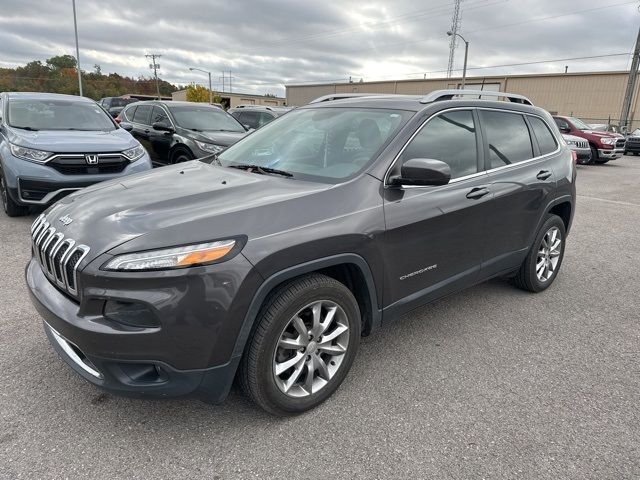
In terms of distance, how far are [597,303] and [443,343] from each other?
72.8 inches

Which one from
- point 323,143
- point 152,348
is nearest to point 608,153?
point 323,143

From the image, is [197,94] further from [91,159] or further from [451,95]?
[451,95]

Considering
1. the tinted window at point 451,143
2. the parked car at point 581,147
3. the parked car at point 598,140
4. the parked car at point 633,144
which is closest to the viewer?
the tinted window at point 451,143

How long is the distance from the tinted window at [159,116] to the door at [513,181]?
6590 millimetres

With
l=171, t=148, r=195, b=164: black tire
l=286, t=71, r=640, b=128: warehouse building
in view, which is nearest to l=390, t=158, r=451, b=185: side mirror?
l=171, t=148, r=195, b=164: black tire

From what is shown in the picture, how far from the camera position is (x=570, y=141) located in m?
15.7

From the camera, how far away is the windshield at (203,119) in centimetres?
866

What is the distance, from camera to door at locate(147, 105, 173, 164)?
336 inches

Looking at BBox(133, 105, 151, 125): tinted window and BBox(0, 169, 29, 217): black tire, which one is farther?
BBox(133, 105, 151, 125): tinted window

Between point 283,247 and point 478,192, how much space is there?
176cm

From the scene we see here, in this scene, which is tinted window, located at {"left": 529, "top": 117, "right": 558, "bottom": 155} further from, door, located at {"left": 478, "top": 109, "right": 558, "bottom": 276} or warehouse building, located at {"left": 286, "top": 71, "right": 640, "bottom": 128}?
warehouse building, located at {"left": 286, "top": 71, "right": 640, "bottom": 128}

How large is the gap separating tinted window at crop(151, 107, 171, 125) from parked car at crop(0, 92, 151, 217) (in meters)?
1.63

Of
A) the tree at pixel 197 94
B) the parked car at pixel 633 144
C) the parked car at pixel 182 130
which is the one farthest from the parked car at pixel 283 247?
the tree at pixel 197 94

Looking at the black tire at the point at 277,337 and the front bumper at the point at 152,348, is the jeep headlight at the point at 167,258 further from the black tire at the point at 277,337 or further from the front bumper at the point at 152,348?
the black tire at the point at 277,337
